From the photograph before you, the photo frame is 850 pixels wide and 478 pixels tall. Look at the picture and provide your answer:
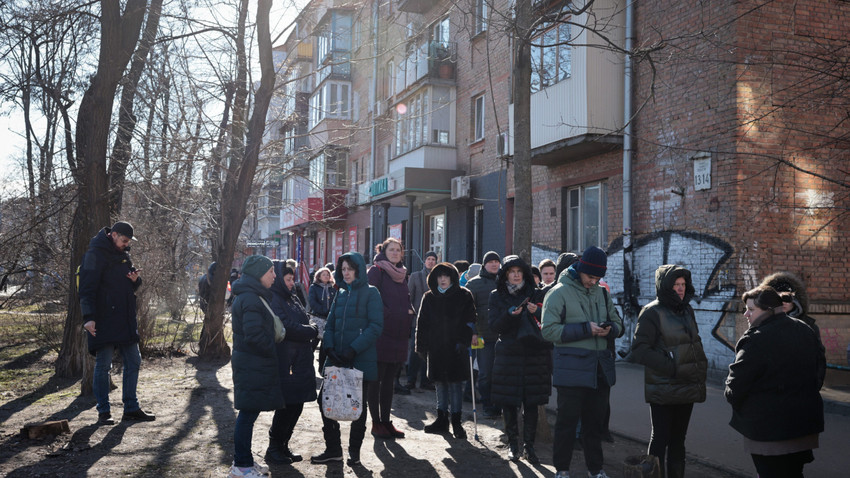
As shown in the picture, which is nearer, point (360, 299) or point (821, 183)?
point (360, 299)

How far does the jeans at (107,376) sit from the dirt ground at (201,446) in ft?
0.86

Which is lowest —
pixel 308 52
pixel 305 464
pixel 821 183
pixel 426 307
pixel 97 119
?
pixel 305 464

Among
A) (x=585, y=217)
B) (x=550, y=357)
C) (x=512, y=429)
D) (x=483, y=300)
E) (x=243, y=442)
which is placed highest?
(x=585, y=217)

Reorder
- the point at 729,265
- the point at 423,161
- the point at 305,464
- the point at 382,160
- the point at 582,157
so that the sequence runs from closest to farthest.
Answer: the point at 305,464 < the point at 729,265 < the point at 582,157 < the point at 423,161 < the point at 382,160

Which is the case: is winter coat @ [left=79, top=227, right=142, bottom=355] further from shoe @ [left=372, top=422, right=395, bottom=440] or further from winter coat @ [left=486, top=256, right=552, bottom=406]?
winter coat @ [left=486, top=256, right=552, bottom=406]

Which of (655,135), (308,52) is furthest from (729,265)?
(308,52)

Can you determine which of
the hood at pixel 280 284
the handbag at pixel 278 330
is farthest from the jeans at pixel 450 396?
the handbag at pixel 278 330

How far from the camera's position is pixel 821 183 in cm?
1128

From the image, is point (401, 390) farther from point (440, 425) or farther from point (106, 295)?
point (106, 295)

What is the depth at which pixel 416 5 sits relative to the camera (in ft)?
71.8

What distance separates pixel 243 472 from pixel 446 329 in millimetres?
2619

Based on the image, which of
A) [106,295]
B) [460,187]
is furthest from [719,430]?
[460,187]

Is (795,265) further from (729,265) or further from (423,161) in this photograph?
(423,161)

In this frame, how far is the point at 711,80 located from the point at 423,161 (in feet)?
33.2
